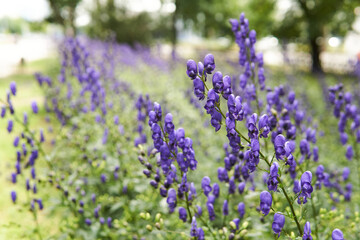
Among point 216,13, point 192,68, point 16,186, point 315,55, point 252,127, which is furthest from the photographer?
point 216,13

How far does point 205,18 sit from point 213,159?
63.5ft

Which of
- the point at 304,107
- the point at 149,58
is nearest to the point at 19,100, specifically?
the point at 149,58

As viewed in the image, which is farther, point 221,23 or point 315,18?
point 221,23

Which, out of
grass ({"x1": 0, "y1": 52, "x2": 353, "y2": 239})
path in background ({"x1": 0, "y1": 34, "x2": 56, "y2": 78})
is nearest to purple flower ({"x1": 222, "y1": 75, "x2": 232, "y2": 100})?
grass ({"x1": 0, "y1": 52, "x2": 353, "y2": 239})

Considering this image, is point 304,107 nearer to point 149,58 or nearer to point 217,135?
point 217,135

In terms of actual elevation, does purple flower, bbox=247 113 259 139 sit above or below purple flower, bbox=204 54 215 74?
below

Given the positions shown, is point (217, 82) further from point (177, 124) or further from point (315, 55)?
point (315, 55)

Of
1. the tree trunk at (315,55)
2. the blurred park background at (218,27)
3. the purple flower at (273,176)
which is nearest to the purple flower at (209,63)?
the purple flower at (273,176)

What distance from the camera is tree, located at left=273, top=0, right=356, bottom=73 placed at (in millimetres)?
16203

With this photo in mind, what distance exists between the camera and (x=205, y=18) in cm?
2291

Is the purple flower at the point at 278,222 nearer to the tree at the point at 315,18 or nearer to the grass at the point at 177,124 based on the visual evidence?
the grass at the point at 177,124

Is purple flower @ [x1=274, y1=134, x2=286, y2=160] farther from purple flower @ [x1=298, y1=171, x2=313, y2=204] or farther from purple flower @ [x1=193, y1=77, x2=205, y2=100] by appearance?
purple flower @ [x1=193, y1=77, x2=205, y2=100]

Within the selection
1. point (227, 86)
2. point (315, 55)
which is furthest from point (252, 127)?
point (315, 55)

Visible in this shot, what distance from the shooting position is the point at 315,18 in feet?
53.9
